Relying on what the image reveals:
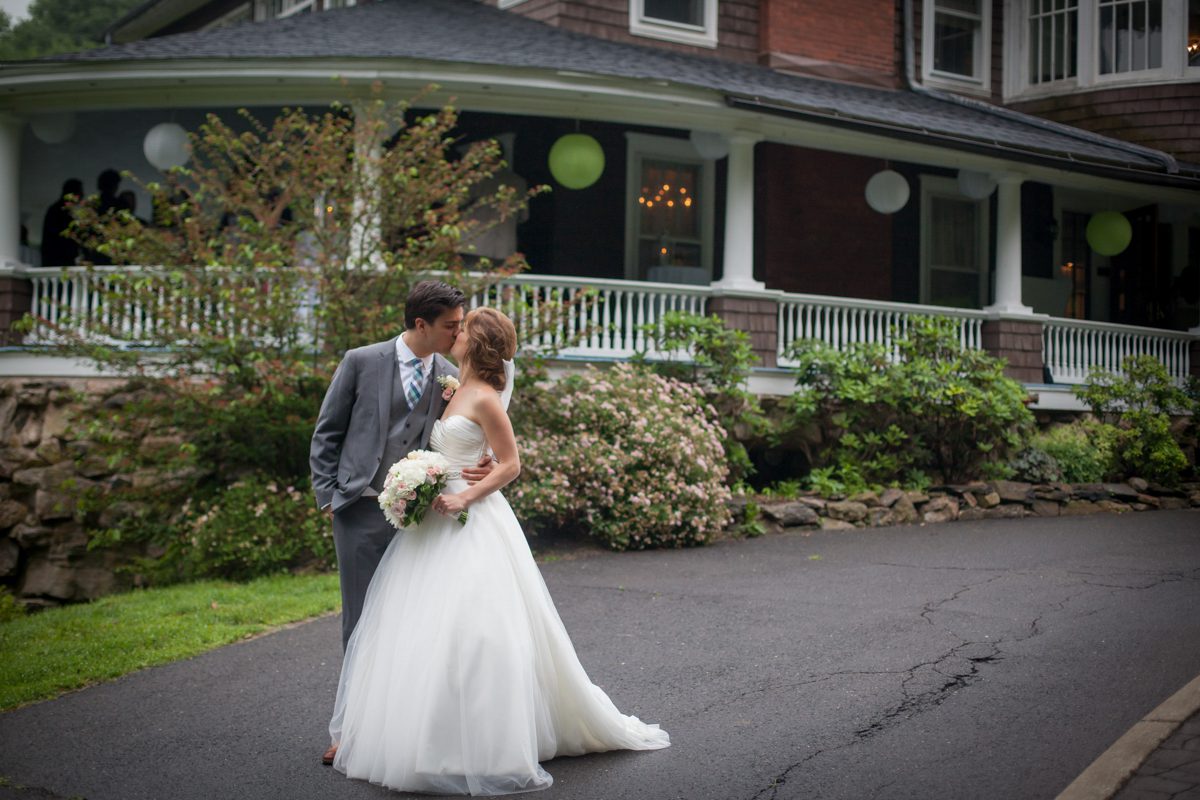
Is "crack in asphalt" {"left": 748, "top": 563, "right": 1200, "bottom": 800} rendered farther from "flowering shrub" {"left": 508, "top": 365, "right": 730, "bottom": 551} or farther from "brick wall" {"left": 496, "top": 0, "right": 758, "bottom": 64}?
"brick wall" {"left": 496, "top": 0, "right": 758, "bottom": 64}

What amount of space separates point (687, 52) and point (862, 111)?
3.53 metres

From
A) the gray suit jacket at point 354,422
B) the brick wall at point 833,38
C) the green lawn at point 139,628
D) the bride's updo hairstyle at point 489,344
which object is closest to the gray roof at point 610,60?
the brick wall at point 833,38

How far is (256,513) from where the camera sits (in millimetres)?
9469

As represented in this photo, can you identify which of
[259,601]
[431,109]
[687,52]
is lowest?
[259,601]

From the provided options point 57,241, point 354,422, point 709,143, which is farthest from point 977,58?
point 354,422

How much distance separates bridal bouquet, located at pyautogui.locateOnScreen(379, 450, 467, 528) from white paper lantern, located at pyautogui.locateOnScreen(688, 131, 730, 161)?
937 cm

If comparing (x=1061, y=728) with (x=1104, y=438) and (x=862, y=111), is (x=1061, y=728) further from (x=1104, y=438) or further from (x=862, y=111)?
(x=862, y=111)

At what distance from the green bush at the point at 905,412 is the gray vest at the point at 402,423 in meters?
7.50

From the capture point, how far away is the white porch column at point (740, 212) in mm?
13055

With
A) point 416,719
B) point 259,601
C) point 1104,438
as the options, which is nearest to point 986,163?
point 1104,438

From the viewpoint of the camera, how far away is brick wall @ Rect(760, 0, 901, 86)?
16.8 meters

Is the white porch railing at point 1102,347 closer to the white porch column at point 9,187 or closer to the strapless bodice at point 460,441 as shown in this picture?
the strapless bodice at point 460,441

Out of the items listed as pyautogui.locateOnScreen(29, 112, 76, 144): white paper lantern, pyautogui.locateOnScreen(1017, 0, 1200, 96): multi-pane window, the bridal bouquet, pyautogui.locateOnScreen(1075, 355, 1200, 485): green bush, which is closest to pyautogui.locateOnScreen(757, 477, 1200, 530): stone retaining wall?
pyautogui.locateOnScreen(1075, 355, 1200, 485): green bush

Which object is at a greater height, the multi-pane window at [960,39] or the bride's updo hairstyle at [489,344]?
the multi-pane window at [960,39]
